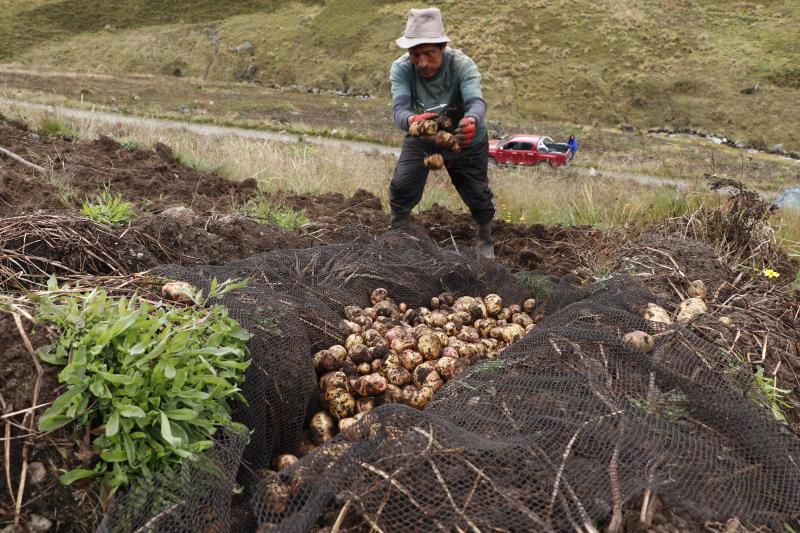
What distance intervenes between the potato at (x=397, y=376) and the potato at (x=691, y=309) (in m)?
1.43

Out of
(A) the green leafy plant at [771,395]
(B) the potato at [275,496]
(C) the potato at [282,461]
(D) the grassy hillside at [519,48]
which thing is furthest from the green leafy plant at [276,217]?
(D) the grassy hillside at [519,48]

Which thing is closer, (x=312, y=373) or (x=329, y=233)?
(x=312, y=373)

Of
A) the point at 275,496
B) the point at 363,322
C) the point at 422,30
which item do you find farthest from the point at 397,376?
the point at 422,30

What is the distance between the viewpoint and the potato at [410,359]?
2.93m

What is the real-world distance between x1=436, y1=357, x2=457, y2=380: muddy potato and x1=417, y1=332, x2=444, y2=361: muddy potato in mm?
102

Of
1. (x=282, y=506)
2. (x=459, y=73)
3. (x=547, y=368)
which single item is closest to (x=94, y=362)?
(x=282, y=506)

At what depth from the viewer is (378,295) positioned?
3568 millimetres

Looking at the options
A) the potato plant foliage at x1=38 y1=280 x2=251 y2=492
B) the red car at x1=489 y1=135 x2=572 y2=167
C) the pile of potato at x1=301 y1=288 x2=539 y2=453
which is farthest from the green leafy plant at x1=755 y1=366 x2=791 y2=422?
the red car at x1=489 y1=135 x2=572 y2=167

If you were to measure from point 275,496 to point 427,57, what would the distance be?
12.5ft

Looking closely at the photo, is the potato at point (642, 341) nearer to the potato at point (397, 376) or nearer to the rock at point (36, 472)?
the potato at point (397, 376)

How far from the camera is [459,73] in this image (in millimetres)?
4988

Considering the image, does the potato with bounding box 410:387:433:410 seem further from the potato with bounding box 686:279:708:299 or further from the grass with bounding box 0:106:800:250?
the grass with bounding box 0:106:800:250

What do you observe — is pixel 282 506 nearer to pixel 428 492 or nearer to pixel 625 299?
pixel 428 492

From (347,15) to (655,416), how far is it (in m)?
58.3
